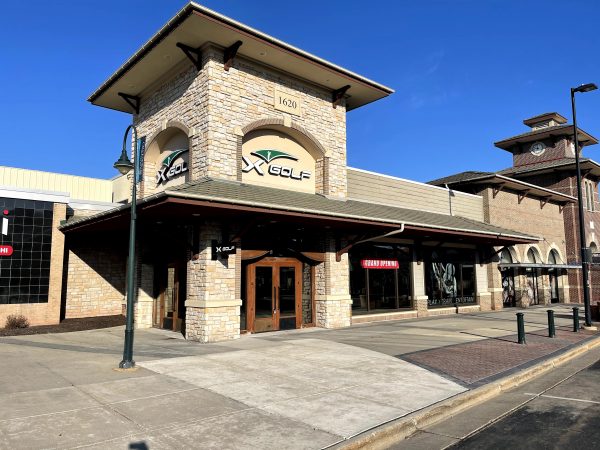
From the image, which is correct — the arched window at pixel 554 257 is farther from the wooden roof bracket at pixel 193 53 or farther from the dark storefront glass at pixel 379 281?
the wooden roof bracket at pixel 193 53

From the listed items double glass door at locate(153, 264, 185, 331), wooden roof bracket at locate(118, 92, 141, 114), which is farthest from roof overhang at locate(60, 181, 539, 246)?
wooden roof bracket at locate(118, 92, 141, 114)

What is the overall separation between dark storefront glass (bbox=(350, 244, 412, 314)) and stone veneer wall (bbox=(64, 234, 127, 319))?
32.4 ft

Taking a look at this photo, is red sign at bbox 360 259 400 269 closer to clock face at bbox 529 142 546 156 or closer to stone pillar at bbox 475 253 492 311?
stone pillar at bbox 475 253 492 311

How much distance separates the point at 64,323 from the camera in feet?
54.4

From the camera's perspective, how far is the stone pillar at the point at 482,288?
24.8 metres

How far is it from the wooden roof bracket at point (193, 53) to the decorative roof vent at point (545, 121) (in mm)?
35557

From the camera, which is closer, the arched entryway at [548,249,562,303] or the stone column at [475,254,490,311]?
the stone column at [475,254,490,311]

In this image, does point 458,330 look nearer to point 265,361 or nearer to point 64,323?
point 265,361

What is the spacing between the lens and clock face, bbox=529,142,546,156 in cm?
3806

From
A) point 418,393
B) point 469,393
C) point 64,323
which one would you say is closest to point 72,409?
point 418,393

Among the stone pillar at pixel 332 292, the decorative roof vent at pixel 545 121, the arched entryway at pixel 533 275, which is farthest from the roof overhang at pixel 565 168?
the stone pillar at pixel 332 292

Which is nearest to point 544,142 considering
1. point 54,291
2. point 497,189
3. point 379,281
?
point 497,189

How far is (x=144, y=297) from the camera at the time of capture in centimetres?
1695

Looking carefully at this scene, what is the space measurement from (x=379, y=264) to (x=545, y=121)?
99.9ft
